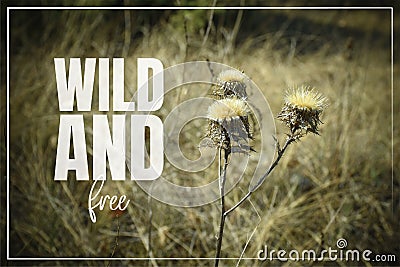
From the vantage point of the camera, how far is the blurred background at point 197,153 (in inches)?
46.4

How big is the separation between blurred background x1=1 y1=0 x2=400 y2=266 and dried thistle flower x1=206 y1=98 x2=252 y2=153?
33 cm

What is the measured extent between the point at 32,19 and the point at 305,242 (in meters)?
Result: 0.85

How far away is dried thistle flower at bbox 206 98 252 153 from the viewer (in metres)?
0.74

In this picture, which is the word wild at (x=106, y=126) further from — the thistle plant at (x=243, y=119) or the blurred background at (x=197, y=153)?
the thistle plant at (x=243, y=119)

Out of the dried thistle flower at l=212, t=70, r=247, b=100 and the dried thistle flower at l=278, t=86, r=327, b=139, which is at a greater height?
the dried thistle flower at l=212, t=70, r=247, b=100

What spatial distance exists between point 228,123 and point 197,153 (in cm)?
46

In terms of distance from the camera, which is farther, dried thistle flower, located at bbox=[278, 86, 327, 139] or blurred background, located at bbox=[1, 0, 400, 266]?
blurred background, located at bbox=[1, 0, 400, 266]

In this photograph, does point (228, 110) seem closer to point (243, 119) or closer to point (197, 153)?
point (243, 119)

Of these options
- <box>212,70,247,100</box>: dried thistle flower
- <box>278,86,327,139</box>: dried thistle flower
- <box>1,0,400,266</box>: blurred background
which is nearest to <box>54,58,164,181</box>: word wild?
<box>1,0,400,266</box>: blurred background

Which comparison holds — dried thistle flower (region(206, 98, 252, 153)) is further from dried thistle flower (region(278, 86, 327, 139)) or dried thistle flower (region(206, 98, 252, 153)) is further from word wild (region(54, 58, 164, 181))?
word wild (region(54, 58, 164, 181))

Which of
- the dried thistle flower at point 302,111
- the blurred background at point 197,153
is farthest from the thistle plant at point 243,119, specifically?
the blurred background at point 197,153

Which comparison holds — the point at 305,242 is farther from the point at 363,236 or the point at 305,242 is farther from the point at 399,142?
the point at 399,142

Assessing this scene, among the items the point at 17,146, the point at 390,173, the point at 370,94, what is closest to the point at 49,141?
the point at 17,146

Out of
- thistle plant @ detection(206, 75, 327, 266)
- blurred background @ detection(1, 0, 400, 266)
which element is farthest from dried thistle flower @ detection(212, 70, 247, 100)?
blurred background @ detection(1, 0, 400, 266)
